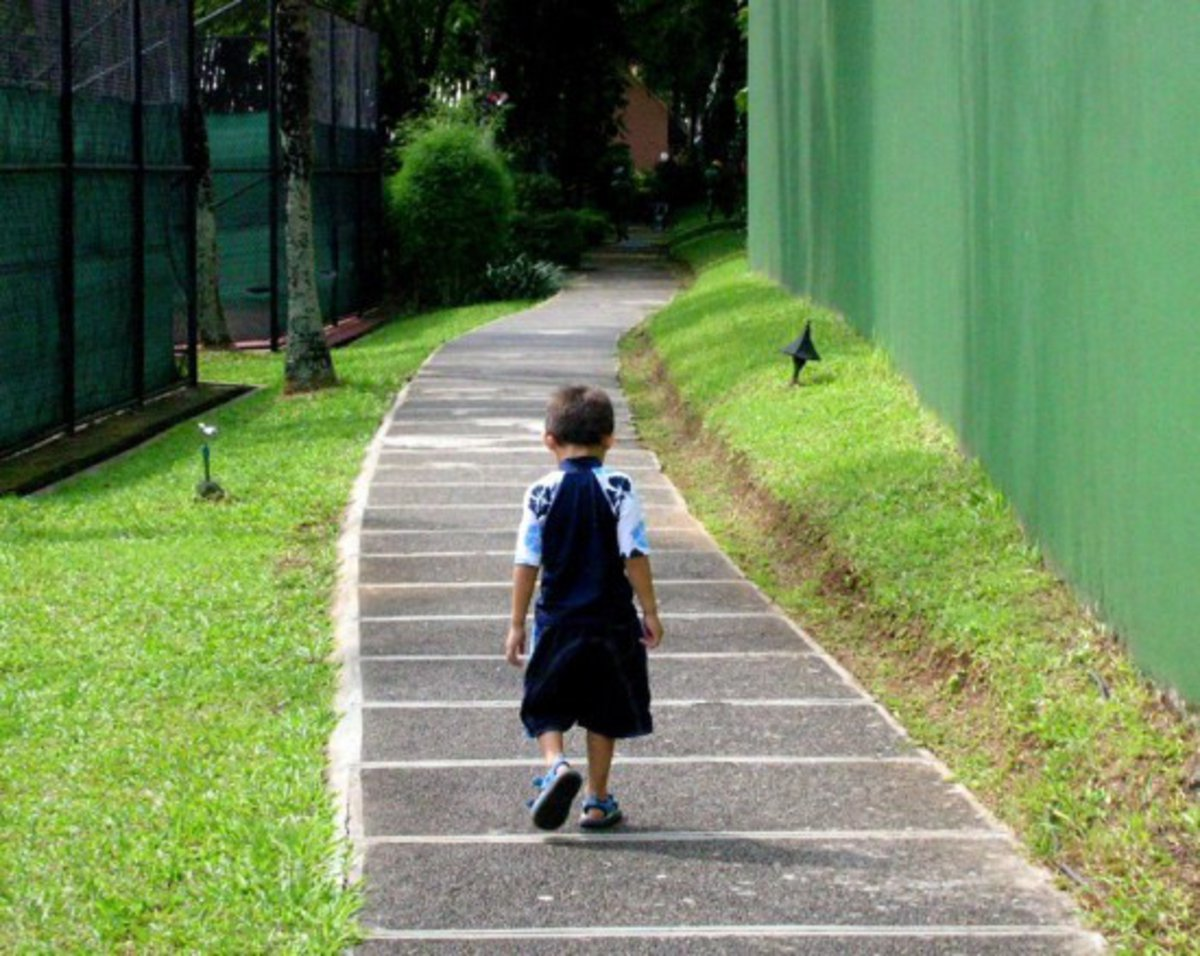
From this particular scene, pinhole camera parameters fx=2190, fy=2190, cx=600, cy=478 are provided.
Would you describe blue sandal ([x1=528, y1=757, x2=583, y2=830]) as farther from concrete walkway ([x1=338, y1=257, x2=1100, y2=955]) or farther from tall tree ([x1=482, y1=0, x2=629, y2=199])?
tall tree ([x1=482, y1=0, x2=629, y2=199])

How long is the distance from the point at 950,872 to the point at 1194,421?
1400 mm

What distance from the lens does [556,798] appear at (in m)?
5.82

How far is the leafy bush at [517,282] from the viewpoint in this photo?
29188mm

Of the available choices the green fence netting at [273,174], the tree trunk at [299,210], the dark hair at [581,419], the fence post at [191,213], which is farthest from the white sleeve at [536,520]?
the green fence netting at [273,174]

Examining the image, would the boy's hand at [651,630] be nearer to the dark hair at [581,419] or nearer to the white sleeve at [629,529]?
the white sleeve at [629,529]

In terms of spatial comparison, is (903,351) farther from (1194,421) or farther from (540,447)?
(1194,421)

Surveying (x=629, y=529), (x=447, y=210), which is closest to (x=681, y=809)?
(x=629, y=529)

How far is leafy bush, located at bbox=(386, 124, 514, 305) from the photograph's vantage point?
27.9 metres

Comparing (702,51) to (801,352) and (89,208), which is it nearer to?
(89,208)

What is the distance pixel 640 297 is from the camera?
29.1 m

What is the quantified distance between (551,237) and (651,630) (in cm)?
2981

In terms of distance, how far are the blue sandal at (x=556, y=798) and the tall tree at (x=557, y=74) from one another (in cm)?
3739

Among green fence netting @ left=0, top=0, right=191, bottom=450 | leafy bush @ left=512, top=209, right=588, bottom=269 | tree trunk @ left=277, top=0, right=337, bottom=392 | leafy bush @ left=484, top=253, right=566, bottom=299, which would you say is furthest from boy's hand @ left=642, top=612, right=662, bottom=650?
leafy bush @ left=512, top=209, right=588, bottom=269

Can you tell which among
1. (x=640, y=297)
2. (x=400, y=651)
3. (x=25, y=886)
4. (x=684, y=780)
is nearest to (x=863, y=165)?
(x=400, y=651)
